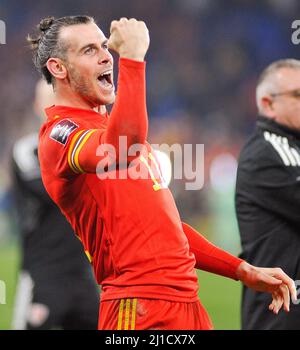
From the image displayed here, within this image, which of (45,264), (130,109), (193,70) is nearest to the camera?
(130,109)

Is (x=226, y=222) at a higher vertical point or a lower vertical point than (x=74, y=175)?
lower

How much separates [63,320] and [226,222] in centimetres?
1036

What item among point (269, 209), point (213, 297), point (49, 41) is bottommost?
point (213, 297)

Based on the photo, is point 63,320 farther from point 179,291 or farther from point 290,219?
point 179,291

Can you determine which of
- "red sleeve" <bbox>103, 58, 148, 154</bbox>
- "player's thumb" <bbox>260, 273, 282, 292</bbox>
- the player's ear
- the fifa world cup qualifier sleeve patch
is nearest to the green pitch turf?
"player's thumb" <bbox>260, 273, 282, 292</bbox>

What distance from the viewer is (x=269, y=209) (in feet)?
15.7

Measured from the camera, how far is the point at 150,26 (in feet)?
63.1

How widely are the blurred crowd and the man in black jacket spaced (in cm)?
1181

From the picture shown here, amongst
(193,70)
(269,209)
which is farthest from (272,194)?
(193,70)

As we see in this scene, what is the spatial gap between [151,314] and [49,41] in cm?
127

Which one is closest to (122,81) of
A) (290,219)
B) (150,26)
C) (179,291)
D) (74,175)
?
(74,175)

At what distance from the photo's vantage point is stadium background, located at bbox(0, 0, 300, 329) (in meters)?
16.9

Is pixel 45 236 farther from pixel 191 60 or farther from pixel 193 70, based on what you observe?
pixel 191 60

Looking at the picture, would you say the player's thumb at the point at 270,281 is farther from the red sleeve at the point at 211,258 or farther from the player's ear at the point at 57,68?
the player's ear at the point at 57,68
